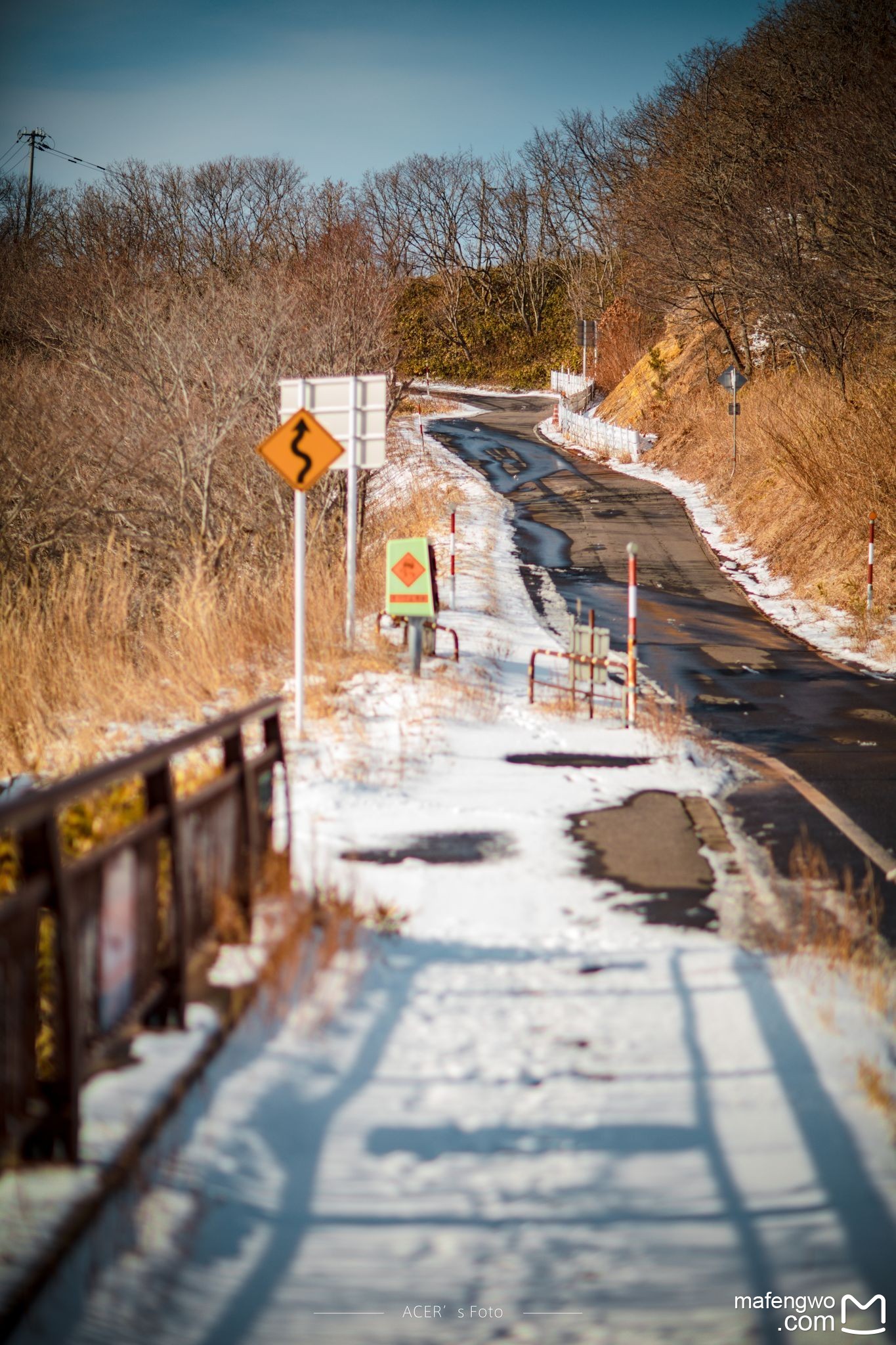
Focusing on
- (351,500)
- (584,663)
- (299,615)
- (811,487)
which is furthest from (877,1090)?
(811,487)

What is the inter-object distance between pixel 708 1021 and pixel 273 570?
16724mm

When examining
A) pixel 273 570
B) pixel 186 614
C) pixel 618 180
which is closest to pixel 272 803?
pixel 186 614

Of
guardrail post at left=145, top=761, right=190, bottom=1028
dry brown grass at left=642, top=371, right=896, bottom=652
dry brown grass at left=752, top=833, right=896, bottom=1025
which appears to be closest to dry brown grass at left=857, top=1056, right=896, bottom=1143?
dry brown grass at left=752, top=833, right=896, bottom=1025

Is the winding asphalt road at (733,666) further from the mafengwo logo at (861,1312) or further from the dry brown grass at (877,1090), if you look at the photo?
the mafengwo logo at (861,1312)

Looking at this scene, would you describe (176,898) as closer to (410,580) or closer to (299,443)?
(299,443)

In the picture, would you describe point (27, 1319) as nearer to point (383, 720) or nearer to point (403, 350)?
point (383, 720)

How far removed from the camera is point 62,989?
342cm

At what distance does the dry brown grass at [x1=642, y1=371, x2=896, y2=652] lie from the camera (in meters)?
20.2

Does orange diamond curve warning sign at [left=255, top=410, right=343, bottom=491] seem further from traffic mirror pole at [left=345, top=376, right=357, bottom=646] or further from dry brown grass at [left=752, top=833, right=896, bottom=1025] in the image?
dry brown grass at [left=752, top=833, right=896, bottom=1025]

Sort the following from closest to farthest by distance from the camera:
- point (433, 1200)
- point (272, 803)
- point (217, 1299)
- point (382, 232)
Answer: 1. point (217, 1299)
2. point (433, 1200)
3. point (272, 803)
4. point (382, 232)

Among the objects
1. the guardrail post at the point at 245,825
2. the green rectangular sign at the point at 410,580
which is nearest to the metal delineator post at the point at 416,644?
the green rectangular sign at the point at 410,580

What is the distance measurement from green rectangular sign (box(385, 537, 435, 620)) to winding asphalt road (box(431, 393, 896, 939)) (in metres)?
3.24

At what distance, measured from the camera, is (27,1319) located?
9.62ft

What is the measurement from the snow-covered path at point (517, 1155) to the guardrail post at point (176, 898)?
1.04ft
